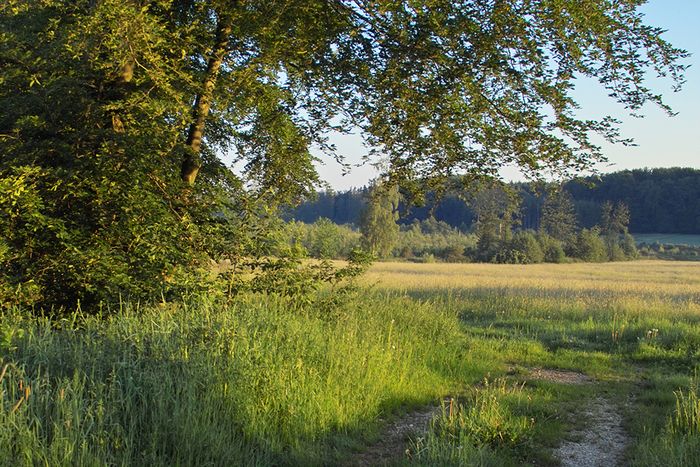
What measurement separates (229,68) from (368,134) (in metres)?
2.86

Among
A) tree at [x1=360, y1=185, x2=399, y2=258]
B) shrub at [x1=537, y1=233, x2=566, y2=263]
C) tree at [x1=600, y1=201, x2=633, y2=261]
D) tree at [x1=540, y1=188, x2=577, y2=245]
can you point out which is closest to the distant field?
tree at [x1=600, y1=201, x2=633, y2=261]

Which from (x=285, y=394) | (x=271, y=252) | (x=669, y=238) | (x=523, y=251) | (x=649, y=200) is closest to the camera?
(x=285, y=394)

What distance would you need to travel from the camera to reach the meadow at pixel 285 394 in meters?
4.02

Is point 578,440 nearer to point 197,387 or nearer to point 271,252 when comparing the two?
point 197,387

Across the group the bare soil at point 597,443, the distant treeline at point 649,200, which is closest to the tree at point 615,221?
the distant treeline at point 649,200

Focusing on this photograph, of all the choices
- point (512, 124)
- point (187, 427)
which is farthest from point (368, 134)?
point (187, 427)

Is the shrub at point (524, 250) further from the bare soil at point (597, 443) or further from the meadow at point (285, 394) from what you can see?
the bare soil at point (597, 443)

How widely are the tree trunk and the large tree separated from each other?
3 cm

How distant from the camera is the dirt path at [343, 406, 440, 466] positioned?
4887 mm

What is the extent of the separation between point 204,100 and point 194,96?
735 millimetres

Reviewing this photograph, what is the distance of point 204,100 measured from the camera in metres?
8.87

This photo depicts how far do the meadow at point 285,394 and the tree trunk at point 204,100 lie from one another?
9.48 ft

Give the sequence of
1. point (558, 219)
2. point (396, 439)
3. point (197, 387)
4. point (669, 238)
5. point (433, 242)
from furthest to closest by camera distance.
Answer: point (433, 242) → point (669, 238) → point (558, 219) → point (396, 439) → point (197, 387)

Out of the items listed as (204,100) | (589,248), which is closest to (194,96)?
(204,100)
